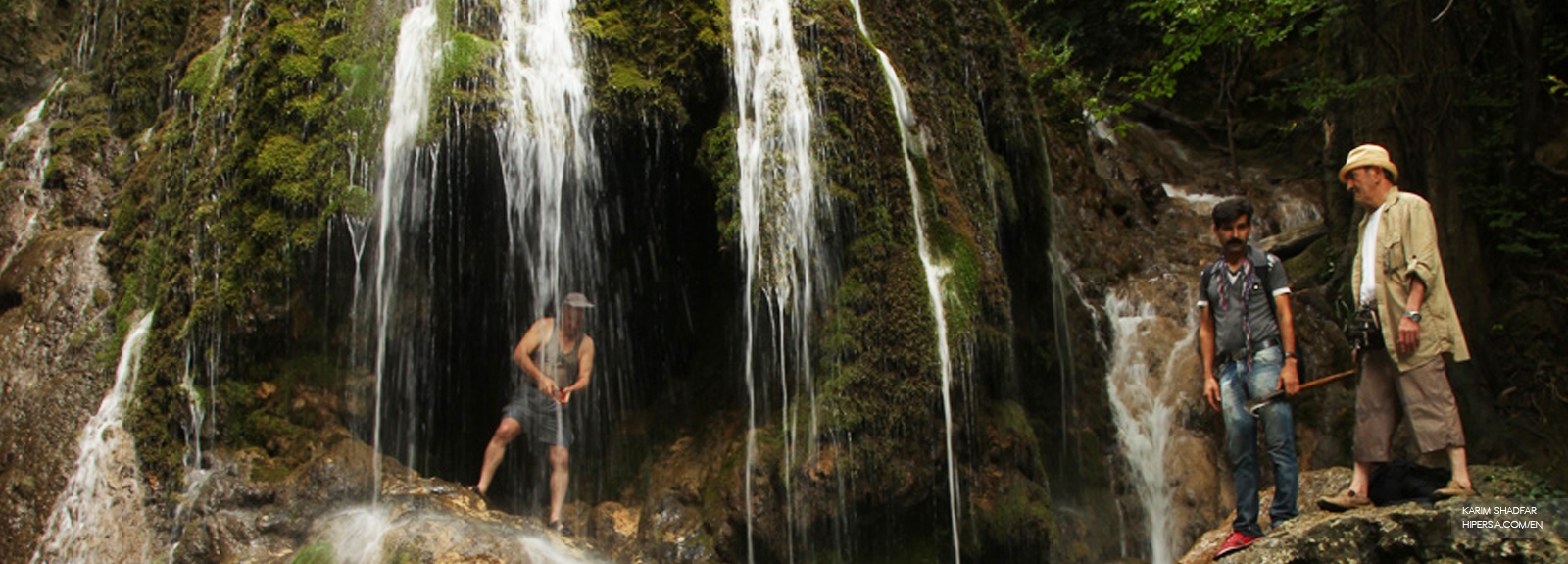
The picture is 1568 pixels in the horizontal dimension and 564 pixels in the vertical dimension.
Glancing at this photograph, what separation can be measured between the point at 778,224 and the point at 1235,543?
342 centimetres

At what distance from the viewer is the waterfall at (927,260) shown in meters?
7.56

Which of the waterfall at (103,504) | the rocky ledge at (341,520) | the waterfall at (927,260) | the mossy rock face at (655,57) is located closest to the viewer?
the rocky ledge at (341,520)

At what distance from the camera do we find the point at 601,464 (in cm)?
875

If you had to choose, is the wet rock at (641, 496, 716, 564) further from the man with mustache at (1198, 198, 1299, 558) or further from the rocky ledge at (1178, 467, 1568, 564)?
the rocky ledge at (1178, 467, 1568, 564)

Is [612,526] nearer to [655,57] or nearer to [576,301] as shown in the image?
[576,301]

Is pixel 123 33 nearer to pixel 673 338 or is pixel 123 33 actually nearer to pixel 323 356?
pixel 323 356

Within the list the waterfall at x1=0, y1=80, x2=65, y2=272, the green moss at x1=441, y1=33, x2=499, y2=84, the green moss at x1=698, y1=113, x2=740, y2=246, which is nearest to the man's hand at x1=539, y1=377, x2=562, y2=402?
the green moss at x1=698, y1=113, x2=740, y2=246

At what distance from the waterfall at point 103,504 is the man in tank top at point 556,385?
2238 mm

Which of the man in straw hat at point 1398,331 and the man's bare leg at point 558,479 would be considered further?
the man's bare leg at point 558,479

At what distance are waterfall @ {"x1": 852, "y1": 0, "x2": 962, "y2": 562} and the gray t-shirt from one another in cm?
215

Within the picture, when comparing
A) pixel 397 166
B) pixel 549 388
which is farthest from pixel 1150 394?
pixel 397 166

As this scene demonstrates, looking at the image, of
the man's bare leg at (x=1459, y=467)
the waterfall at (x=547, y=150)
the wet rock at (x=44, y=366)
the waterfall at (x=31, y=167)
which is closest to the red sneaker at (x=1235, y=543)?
the man's bare leg at (x=1459, y=467)

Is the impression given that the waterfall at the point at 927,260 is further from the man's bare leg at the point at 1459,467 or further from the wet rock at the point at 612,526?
the man's bare leg at the point at 1459,467

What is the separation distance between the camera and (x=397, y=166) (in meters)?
7.61
